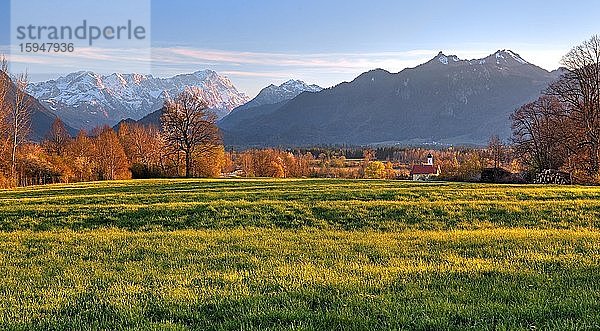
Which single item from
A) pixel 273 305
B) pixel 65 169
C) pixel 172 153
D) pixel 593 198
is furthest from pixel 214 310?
pixel 65 169

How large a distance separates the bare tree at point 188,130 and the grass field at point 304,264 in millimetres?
43392

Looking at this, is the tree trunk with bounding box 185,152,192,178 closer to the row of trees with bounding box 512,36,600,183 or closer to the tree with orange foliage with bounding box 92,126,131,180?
the tree with orange foliage with bounding box 92,126,131,180

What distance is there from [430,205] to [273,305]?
46.2 feet

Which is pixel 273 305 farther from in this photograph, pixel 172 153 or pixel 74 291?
pixel 172 153

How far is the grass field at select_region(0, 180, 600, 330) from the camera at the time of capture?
766 cm

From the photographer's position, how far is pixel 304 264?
1134cm

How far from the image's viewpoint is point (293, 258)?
12.1m

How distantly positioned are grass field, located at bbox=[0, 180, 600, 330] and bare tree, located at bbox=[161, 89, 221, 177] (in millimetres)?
43392

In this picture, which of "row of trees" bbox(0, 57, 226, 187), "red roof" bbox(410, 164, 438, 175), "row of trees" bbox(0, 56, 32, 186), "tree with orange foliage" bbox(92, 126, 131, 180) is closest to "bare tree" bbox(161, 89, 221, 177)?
"row of trees" bbox(0, 57, 226, 187)

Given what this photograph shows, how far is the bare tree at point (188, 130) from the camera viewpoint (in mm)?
Result: 65375

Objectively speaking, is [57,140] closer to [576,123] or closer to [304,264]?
[576,123]

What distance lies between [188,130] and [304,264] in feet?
187

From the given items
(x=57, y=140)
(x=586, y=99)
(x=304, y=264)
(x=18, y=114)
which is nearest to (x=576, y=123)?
(x=586, y=99)

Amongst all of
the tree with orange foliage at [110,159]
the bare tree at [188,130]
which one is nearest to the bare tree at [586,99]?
the bare tree at [188,130]
